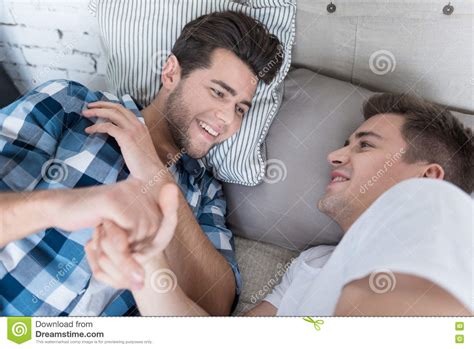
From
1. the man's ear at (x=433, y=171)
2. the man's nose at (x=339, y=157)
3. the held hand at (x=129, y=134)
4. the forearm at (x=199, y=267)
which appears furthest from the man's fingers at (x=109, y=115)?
the man's ear at (x=433, y=171)

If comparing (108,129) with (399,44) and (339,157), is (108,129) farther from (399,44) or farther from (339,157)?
(399,44)

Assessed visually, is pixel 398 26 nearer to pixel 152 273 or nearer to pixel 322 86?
pixel 322 86

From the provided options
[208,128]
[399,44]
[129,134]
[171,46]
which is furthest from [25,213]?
[399,44]

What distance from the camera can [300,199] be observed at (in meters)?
0.73

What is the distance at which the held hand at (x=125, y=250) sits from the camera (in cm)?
47

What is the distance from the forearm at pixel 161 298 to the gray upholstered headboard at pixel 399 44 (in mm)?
510

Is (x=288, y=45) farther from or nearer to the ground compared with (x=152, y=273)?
farther from the ground

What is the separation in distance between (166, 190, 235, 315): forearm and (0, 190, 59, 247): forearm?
16 cm

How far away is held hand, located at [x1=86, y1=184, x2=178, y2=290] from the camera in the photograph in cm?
47

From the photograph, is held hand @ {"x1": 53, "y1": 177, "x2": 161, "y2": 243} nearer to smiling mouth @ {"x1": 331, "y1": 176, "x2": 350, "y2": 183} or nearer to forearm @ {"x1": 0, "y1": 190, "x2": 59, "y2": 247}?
forearm @ {"x1": 0, "y1": 190, "x2": 59, "y2": 247}

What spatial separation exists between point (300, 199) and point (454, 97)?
32 cm
